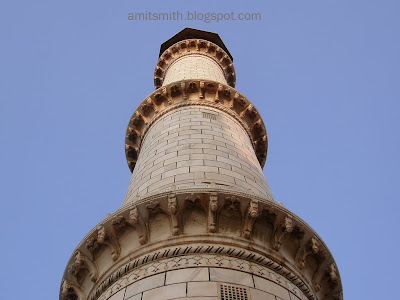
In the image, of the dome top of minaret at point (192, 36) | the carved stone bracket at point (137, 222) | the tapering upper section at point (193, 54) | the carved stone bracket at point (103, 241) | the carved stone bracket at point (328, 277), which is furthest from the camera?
the dome top of minaret at point (192, 36)

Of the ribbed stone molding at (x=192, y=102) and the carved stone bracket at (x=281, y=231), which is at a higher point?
the ribbed stone molding at (x=192, y=102)

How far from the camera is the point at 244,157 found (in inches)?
467

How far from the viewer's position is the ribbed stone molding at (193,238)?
8031 mm

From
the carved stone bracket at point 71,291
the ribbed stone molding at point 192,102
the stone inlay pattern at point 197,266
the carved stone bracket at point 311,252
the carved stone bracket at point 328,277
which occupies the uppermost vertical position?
the ribbed stone molding at point 192,102

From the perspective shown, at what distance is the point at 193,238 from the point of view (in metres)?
8.08

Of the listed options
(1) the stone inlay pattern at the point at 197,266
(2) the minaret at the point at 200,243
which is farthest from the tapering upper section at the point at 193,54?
(1) the stone inlay pattern at the point at 197,266

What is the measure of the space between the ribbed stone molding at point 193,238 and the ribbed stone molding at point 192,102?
7.04 meters

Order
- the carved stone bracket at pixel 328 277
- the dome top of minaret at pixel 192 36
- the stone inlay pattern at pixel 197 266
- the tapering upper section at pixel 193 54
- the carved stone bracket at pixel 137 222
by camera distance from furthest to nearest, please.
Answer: the dome top of minaret at pixel 192 36, the tapering upper section at pixel 193 54, the carved stone bracket at pixel 328 277, the carved stone bracket at pixel 137 222, the stone inlay pattern at pixel 197 266

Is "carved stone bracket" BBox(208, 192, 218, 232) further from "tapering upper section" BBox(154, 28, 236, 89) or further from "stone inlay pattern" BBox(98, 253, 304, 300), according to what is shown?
"tapering upper section" BBox(154, 28, 236, 89)

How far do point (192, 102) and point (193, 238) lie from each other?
7718 millimetres

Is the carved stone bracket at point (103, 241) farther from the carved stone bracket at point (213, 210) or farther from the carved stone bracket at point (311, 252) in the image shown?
the carved stone bracket at point (311, 252)

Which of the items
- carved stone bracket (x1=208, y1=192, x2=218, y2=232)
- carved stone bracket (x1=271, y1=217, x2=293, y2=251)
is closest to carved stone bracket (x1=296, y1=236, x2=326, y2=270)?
carved stone bracket (x1=271, y1=217, x2=293, y2=251)

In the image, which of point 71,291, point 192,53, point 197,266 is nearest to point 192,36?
point 192,53

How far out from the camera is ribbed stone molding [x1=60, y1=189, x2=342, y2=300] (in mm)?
8031
